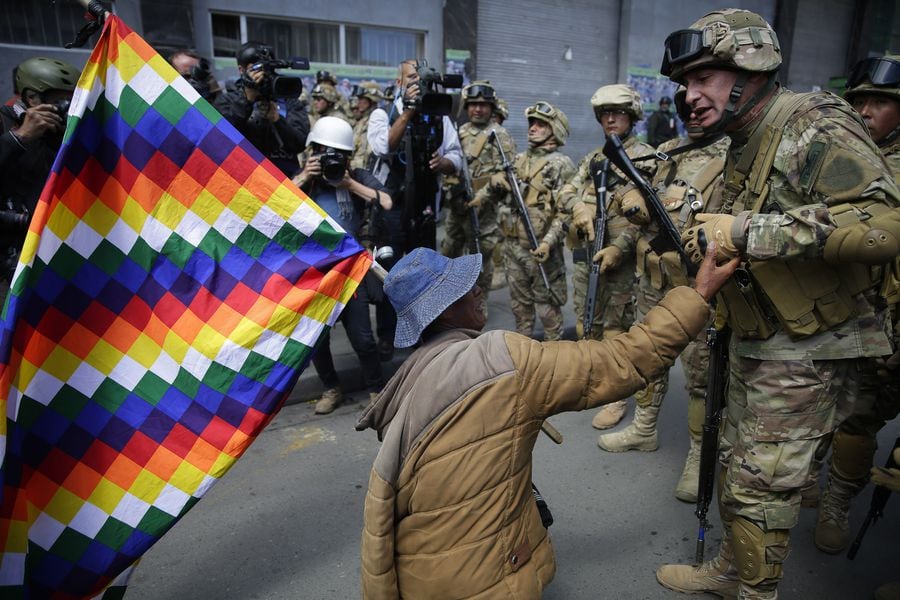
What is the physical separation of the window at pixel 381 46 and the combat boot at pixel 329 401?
8.08 meters

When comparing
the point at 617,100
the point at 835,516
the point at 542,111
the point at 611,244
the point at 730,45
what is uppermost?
the point at 730,45

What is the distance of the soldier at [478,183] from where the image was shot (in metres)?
6.54

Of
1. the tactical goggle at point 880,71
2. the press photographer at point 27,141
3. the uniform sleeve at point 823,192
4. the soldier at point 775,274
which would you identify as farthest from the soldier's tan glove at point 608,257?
the press photographer at point 27,141

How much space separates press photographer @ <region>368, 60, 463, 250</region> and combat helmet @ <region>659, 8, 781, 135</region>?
113 inches

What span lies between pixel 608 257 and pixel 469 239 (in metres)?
2.95

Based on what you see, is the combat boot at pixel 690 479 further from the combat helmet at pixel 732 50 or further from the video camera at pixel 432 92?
the video camera at pixel 432 92

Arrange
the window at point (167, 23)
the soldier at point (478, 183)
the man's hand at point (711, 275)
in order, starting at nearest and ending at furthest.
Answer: the man's hand at point (711, 275)
the soldier at point (478, 183)
the window at point (167, 23)

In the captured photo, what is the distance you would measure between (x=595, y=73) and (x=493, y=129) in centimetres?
878

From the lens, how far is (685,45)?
2240 millimetres

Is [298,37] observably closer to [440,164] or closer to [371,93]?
[371,93]

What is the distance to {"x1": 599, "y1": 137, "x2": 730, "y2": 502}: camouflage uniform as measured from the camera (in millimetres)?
3213

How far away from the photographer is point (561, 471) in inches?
151

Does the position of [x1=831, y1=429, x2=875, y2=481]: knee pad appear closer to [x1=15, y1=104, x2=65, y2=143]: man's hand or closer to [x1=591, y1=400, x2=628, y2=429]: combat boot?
[x1=591, y1=400, x2=628, y2=429]: combat boot

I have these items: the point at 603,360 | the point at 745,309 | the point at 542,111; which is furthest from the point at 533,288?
the point at 603,360
